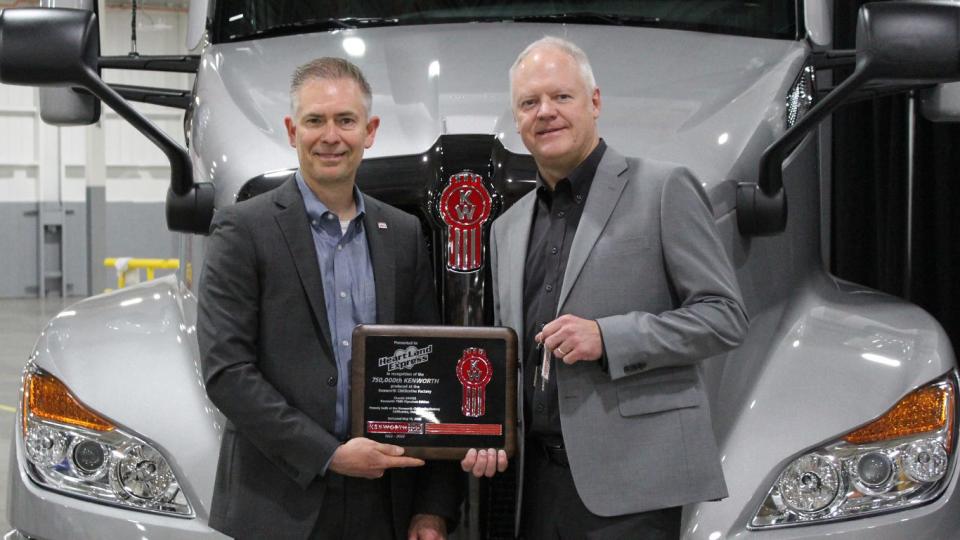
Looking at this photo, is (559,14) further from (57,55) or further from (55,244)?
(55,244)

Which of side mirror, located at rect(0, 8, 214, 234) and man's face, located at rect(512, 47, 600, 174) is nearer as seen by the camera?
man's face, located at rect(512, 47, 600, 174)

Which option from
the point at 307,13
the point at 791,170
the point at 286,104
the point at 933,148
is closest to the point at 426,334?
the point at 286,104

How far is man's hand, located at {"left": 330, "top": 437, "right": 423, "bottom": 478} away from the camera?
7.75 feet

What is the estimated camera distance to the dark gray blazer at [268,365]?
236cm

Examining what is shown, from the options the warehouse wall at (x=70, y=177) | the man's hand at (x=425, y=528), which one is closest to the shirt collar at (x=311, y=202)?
the man's hand at (x=425, y=528)

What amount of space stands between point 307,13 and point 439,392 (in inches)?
67.7

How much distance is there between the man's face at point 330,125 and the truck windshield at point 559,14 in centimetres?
132

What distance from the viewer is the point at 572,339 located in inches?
90.7

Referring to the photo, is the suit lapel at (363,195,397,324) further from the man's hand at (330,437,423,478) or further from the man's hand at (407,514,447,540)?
the man's hand at (407,514,447,540)

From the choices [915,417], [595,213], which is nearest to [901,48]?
[915,417]

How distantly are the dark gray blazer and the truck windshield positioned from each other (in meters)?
1.33

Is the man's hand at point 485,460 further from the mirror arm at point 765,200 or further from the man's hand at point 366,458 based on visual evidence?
the mirror arm at point 765,200

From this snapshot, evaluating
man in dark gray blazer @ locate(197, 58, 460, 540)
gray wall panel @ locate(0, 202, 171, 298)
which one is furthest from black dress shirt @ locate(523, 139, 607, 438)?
gray wall panel @ locate(0, 202, 171, 298)

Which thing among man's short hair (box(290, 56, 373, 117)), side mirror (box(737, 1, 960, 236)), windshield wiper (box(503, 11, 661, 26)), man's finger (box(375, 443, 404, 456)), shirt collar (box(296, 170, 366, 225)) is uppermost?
windshield wiper (box(503, 11, 661, 26))
